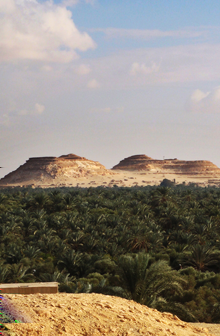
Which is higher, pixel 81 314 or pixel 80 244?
pixel 81 314

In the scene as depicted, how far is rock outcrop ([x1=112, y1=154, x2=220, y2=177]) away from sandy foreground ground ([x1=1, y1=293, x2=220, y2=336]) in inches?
4612

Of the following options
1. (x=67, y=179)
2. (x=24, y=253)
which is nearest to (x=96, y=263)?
(x=24, y=253)

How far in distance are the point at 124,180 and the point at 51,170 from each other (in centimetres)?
2093

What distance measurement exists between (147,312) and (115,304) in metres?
0.66

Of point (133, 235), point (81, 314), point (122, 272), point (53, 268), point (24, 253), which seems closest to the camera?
point (81, 314)

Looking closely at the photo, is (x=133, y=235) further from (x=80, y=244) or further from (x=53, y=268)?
(x=53, y=268)

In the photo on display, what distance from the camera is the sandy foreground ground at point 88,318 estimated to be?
19.1 feet

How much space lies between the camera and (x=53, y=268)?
2106 cm

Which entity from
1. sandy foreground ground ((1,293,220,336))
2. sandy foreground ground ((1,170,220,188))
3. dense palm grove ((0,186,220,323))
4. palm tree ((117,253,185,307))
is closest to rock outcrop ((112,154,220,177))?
sandy foreground ground ((1,170,220,188))

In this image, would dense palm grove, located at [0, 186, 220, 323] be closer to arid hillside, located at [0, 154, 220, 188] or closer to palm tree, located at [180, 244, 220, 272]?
palm tree, located at [180, 244, 220, 272]

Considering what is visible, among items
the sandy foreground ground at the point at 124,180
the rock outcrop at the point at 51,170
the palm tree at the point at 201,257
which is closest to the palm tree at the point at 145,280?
the palm tree at the point at 201,257

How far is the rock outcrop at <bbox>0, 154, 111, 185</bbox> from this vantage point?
104438 mm

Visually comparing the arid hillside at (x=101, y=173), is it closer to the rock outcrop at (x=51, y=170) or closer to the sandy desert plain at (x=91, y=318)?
the rock outcrop at (x=51, y=170)

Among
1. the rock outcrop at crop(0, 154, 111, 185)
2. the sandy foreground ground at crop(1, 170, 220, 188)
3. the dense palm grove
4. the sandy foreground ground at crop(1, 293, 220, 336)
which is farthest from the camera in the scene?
the rock outcrop at crop(0, 154, 111, 185)
